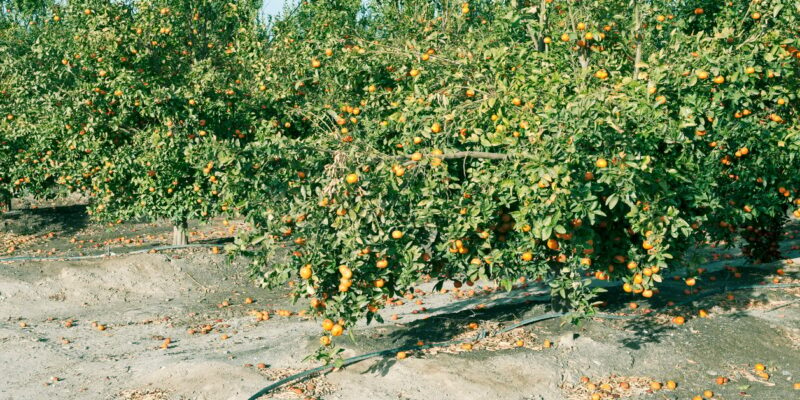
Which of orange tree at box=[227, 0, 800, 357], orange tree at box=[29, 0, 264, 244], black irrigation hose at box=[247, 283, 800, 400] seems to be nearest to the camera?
orange tree at box=[227, 0, 800, 357]

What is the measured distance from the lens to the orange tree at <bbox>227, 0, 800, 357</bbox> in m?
5.66

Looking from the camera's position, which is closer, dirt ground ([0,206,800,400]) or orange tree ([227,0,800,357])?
orange tree ([227,0,800,357])

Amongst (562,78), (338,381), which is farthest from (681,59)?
(338,381)

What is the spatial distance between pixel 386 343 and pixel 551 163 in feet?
11.5

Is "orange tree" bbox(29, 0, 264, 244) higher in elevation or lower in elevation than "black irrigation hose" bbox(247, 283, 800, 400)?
higher

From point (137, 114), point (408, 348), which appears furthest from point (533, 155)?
point (137, 114)

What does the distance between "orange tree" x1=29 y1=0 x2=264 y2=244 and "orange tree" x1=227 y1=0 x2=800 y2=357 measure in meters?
4.28

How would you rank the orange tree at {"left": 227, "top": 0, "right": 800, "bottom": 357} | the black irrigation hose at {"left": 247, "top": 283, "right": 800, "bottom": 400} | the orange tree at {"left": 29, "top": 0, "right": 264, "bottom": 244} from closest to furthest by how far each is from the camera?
the orange tree at {"left": 227, "top": 0, "right": 800, "bottom": 357} < the black irrigation hose at {"left": 247, "top": 283, "right": 800, "bottom": 400} < the orange tree at {"left": 29, "top": 0, "right": 264, "bottom": 244}

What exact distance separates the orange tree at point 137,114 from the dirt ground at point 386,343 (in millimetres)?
1514

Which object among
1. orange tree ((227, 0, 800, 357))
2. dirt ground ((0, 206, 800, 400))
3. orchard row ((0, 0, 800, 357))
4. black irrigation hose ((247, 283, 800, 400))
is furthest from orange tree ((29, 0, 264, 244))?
orange tree ((227, 0, 800, 357))

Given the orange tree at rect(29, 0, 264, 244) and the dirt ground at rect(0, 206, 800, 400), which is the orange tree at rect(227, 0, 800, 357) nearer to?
the dirt ground at rect(0, 206, 800, 400)

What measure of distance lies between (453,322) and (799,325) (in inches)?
153

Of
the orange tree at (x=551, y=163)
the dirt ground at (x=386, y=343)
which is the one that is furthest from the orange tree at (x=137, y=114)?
the orange tree at (x=551, y=163)

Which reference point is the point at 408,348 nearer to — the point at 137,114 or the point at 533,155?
the point at 533,155
